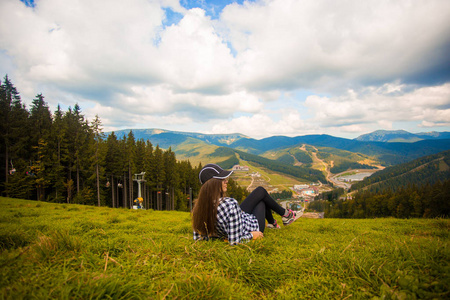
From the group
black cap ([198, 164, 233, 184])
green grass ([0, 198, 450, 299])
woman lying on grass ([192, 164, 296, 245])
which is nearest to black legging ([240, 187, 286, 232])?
woman lying on grass ([192, 164, 296, 245])

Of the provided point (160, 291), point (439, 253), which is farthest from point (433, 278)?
point (160, 291)

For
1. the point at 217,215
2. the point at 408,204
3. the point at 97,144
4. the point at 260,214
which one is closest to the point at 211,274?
the point at 217,215

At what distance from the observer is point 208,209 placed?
3.71 meters

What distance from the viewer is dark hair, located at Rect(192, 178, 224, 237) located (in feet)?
12.1

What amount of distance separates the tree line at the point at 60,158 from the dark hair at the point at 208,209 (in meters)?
26.2

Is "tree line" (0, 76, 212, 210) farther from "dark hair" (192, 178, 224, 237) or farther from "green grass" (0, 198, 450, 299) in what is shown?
"green grass" (0, 198, 450, 299)

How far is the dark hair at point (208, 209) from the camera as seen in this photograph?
3.68 metres

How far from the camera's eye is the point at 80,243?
253 centimetres

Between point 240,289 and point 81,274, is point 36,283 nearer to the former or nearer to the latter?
point 81,274

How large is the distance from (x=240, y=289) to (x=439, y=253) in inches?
87.0

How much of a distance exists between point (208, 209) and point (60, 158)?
38.0 m

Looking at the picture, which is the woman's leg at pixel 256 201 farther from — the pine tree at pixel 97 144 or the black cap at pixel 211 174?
the pine tree at pixel 97 144

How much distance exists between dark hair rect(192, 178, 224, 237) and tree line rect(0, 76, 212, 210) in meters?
26.2

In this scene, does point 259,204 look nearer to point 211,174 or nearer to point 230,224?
point 230,224
